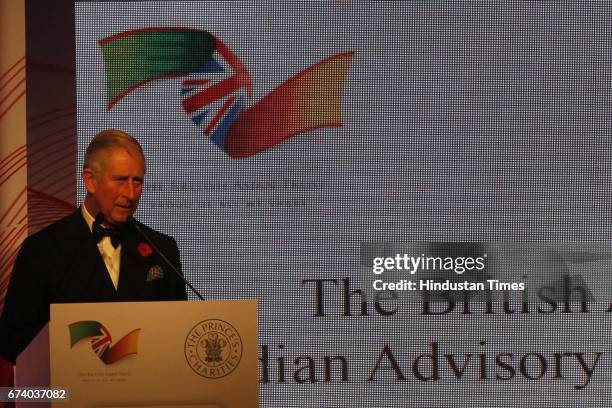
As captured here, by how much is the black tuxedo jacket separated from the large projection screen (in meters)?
0.15

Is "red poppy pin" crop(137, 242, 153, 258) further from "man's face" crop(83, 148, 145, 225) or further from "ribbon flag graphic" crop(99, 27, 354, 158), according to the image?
"ribbon flag graphic" crop(99, 27, 354, 158)

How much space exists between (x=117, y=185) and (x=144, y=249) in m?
0.33

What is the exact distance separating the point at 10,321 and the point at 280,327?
1263 mm

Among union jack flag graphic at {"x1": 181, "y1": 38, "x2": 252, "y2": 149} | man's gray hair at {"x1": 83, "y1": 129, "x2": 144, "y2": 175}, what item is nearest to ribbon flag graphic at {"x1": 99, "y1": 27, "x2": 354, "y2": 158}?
union jack flag graphic at {"x1": 181, "y1": 38, "x2": 252, "y2": 149}

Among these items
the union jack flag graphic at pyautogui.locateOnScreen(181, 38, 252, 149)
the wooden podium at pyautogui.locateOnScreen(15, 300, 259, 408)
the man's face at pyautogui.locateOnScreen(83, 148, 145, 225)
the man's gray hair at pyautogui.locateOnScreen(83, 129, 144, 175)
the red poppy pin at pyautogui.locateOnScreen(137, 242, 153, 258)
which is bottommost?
the wooden podium at pyautogui.locateOnScreen(15, 300, 259, 408)

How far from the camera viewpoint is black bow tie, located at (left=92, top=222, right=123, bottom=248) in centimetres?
382

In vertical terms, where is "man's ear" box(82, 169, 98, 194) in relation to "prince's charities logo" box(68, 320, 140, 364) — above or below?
above

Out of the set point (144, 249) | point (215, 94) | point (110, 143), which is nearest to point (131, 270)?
point (144, 249)

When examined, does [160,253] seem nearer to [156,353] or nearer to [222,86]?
[222,86]

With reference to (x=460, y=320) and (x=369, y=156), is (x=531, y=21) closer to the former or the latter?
(x=369, y=156)

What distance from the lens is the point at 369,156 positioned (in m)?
3.77

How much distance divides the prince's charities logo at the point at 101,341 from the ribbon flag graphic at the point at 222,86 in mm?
1213

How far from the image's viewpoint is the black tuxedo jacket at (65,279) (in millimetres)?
3775

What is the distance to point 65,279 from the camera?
12.4 feet
